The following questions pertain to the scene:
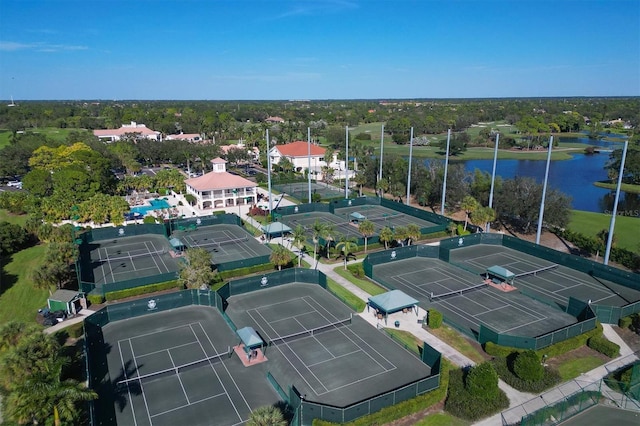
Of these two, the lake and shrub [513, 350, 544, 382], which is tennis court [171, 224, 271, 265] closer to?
shrub [513, 350, 544, 382]

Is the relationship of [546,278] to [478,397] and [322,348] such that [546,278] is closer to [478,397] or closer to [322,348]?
[478,397]

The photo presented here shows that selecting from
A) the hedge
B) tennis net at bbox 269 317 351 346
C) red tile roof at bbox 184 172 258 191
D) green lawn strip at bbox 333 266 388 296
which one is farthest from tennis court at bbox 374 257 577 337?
red tile roof at bbox 184 172 258 191

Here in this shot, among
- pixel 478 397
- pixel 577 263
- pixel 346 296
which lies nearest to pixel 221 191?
pixel 346 296

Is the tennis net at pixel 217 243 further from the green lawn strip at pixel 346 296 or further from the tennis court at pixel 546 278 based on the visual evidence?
the tennis court at pixel 546 278

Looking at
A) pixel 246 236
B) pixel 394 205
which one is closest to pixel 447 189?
pixel 394 205

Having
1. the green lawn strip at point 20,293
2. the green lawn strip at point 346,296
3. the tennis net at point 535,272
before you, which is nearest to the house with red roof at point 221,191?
the green lawn strip at point 20,293
